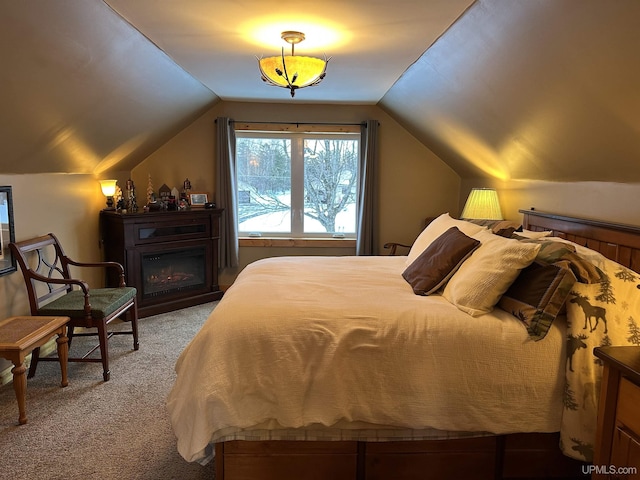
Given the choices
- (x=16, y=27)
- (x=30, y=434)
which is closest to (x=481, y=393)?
(x=30, y=434)

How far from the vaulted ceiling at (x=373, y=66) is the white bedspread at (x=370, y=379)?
1.12 metres

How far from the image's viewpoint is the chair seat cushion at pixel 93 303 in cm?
295

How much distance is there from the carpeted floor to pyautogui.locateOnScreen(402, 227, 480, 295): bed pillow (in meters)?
1.41

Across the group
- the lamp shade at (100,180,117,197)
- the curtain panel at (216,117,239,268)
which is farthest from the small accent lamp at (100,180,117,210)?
the curtain panel at (216,117,239,268)

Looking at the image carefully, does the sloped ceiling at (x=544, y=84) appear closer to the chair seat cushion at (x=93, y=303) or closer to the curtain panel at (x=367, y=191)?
the curtain panel at (x=367, y=191)

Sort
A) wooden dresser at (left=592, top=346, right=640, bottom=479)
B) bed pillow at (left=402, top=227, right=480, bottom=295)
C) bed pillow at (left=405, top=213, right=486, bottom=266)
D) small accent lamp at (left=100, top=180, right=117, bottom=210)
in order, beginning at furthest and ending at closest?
small accent lamp at (left=100, top=180, right=117, bottom=210) < bed pillow at (left=405, top=213, right=486, bottom=266) < bed pillow at (left=402, top=227, right=480, bottom=295) < wooden dresser at (left=592, top=346, right=640, bottom=479)

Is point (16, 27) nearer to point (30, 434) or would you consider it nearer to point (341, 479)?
point (30, 434)

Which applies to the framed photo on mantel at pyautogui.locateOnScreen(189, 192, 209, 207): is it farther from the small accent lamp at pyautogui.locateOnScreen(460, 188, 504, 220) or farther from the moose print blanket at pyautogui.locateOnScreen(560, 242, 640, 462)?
the moose print blanket at pyautogui.locateOnScreen(560, 242, 640, 462)

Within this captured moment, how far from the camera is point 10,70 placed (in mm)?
2166

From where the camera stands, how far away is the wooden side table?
2359 mm

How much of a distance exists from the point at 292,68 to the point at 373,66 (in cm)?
107

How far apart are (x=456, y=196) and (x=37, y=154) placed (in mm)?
4219

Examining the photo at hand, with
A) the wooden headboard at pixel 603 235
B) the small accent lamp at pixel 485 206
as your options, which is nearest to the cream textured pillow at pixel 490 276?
the wooden headboard at pixel 603 235

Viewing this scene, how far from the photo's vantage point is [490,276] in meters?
2.00
